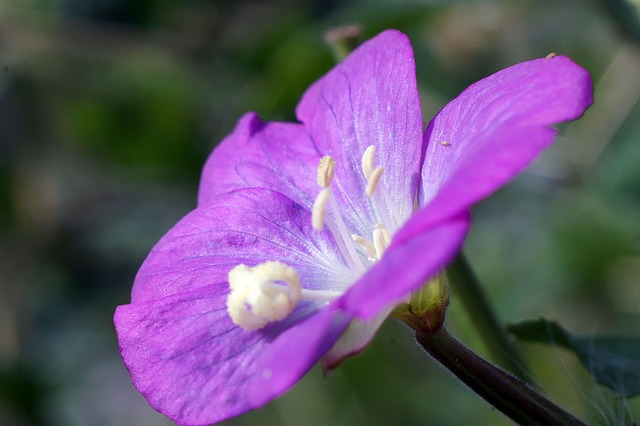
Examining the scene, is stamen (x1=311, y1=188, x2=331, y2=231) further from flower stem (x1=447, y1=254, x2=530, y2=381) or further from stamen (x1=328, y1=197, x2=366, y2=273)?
flower stem (x1=447, y1=254, x2=530, y2=381)

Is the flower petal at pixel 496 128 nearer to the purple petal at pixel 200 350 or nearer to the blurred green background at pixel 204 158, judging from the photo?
the purple petal at pixel 200 350

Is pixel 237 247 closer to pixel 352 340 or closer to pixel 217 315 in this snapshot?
pixel 217 315

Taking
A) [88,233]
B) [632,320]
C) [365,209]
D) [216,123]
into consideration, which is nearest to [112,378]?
[88,233]

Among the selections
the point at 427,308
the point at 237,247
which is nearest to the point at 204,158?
the point at 237,247

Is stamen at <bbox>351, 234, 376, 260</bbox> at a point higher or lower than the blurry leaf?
higher

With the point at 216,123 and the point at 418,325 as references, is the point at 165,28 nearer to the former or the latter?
the point at 216,123

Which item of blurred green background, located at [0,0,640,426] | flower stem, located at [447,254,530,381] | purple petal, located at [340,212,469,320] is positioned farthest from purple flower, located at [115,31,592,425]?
blurred green background, located at [0,0,640,426]

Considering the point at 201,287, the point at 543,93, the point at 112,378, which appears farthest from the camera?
the point at 112,378
